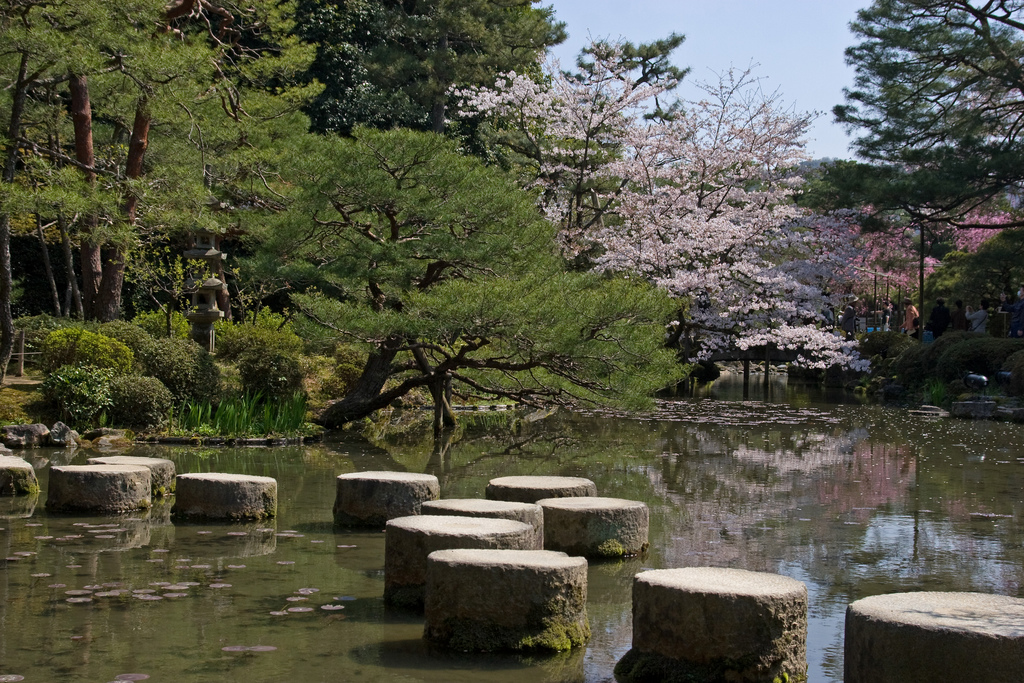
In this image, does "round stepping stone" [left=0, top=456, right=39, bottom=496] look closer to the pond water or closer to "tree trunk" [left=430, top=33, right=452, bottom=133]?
the pond water

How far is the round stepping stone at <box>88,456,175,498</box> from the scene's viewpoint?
26.0 feet

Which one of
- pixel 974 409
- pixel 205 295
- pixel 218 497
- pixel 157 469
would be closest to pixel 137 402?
pixel 205 295

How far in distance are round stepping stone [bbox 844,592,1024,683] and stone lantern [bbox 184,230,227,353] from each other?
13.8 m

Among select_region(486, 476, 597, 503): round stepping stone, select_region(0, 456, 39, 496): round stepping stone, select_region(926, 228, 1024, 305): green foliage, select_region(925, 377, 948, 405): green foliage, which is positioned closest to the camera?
select_region(486, 476, 597, 503): round stepping stone

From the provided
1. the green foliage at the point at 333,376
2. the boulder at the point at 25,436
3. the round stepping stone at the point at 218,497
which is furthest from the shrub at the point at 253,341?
the round stepping stone at the point at 218,497

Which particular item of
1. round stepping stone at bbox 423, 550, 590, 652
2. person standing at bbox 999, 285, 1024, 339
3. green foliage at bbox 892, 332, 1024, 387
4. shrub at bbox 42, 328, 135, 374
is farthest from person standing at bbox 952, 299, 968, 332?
round stepping stone at bbox 423, 550, 590, 652

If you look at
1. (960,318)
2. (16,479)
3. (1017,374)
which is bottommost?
(16,479)

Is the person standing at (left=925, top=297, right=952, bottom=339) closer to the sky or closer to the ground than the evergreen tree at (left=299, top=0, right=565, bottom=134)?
closer to the ground

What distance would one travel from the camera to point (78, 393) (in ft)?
39.3

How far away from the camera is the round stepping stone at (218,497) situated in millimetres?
7180

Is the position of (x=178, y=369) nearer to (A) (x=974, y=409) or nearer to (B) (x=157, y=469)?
(B) (x=157, y=469)

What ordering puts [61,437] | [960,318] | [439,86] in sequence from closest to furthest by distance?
[61,437] → [960,318] → [439,86]

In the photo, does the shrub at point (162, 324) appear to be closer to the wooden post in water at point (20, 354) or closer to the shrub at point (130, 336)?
the wooden post in water at point (20, 354)

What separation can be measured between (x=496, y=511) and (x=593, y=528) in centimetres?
81
